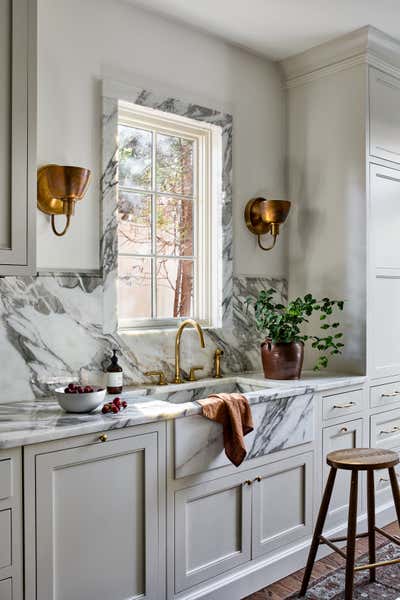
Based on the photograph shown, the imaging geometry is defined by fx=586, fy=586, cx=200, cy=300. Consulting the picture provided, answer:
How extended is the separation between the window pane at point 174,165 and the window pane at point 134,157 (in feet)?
0.23

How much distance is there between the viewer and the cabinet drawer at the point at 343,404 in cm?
285

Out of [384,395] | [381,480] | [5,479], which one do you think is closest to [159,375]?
[5,479]

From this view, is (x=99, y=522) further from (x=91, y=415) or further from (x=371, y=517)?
(x=371, y=517)

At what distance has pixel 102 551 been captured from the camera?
76.7 inches

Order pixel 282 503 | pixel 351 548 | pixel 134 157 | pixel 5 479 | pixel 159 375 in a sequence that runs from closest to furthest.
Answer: pixel 5 479 → pixel 351 548 → pixel 282 503 → pixel 159 375 → pixel 134 157

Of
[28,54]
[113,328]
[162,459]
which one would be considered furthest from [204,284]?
[28,54]

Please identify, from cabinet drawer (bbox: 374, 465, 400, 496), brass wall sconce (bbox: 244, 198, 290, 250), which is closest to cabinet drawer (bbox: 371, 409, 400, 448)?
cabinet drawer (bbox: 374, 465, 400, 496)

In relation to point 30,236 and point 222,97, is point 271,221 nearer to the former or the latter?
point 222,97

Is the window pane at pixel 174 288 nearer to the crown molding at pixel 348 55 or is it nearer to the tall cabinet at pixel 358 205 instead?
the tall cabinet at pixel 358 205

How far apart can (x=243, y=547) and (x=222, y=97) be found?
7.39ft

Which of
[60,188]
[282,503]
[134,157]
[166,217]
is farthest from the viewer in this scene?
[166,217]

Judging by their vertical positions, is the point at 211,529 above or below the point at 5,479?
below

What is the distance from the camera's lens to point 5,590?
1.71 meters

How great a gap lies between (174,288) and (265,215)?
656 millimetres
